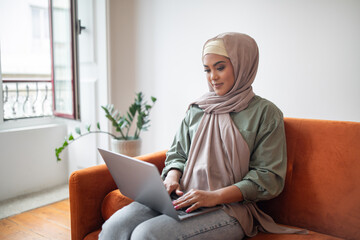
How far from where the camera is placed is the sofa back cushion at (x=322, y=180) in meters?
1.41

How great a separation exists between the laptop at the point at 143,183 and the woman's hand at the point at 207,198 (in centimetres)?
3

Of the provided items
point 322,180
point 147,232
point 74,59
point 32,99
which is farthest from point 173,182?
point 32,99

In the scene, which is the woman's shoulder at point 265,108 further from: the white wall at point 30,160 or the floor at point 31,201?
the white wall at point 30,160

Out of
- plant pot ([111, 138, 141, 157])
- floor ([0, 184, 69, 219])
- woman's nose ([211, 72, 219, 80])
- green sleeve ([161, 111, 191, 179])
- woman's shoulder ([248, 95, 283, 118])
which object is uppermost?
woman's nose ([211, 72, 219, 80])

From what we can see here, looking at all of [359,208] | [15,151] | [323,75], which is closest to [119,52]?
[15,151]

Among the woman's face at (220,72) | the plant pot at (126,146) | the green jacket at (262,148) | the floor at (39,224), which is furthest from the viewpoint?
the plant pot at (126,146)

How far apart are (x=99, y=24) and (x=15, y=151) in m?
1.29

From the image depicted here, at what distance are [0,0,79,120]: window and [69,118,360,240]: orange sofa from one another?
1.51m

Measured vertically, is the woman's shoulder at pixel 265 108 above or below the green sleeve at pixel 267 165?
above

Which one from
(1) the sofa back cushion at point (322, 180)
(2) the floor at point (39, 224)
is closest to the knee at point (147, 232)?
(1) the sofa back cushion at point (322, 180)

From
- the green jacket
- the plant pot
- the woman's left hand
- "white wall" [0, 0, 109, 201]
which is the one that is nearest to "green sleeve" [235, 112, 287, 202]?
the green jacket

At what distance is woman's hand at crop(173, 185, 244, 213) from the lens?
1290 millimetres

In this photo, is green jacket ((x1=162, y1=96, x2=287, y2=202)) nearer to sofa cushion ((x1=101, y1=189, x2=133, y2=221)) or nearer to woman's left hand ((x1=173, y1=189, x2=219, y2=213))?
woman's left hand ((x1=173, y1=189, x2=219, y2=213))

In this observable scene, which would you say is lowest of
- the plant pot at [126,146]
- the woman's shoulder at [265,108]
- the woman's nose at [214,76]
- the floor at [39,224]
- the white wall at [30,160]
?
the floor at [39,224]
